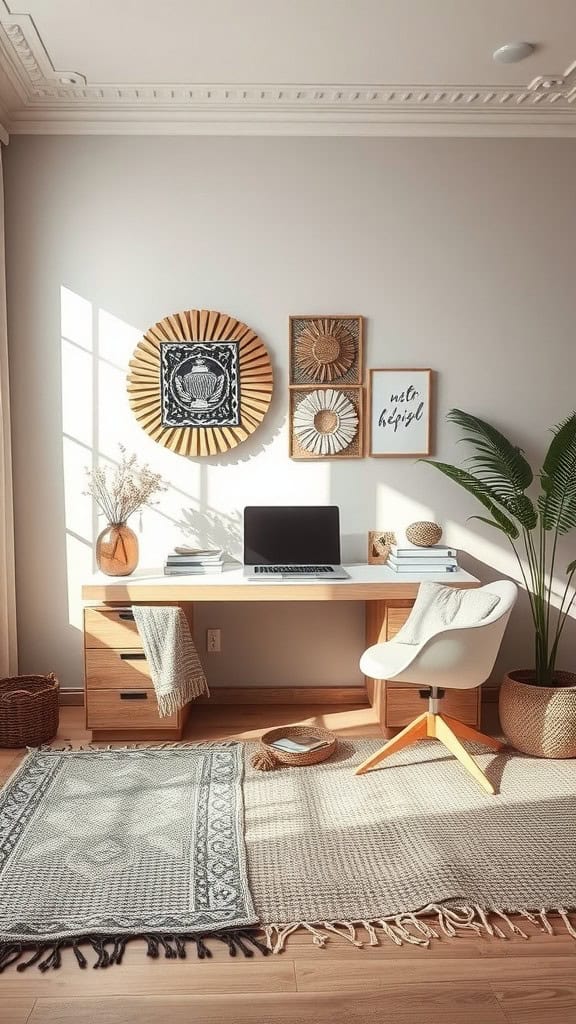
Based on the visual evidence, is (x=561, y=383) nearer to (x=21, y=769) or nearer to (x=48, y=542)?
(x=48, y=542)

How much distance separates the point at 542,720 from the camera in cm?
333

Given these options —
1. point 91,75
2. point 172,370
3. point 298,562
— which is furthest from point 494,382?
point 91,75

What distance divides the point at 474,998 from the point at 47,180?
3.59 metres

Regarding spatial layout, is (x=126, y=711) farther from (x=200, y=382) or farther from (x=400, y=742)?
(x=200, y=382)

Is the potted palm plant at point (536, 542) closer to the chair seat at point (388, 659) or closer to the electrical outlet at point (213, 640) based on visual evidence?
the chair seat at point (388, 659)

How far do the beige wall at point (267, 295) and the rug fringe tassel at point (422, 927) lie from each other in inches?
75.3

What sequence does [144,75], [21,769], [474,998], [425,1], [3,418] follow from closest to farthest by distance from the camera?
[474,998]
[425,1]
[21,769]
[144,75]
[3,418]

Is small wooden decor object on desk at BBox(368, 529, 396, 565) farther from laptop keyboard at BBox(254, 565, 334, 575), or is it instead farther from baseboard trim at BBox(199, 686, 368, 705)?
baseboard trim at BBox(199, 686, 368, 705)

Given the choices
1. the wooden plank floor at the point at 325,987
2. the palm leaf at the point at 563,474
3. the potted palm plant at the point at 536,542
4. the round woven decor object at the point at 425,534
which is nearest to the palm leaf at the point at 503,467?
the potted palm plant at the point at 536,542

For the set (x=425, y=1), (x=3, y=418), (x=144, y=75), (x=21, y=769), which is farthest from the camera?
(x=3, y=418)

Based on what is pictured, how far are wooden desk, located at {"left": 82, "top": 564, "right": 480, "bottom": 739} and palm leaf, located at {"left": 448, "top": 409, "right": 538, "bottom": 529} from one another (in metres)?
0.37

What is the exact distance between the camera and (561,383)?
13.1 ft

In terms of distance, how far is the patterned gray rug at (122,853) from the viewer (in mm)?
2150

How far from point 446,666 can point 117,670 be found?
1.35 m
